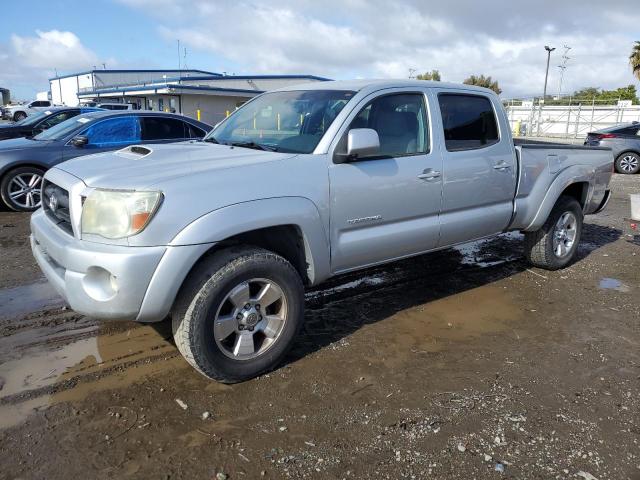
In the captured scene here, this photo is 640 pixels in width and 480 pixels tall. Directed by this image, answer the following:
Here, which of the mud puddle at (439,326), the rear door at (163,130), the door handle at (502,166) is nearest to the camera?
the mud puddle at (439,326)

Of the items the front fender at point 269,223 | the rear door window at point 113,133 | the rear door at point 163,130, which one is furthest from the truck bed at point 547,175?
the rear door window at point 113,133

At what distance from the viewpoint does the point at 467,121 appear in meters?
4.59

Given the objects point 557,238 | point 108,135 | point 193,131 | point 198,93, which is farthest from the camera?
point 198,93

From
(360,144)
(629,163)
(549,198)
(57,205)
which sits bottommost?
(629,163)

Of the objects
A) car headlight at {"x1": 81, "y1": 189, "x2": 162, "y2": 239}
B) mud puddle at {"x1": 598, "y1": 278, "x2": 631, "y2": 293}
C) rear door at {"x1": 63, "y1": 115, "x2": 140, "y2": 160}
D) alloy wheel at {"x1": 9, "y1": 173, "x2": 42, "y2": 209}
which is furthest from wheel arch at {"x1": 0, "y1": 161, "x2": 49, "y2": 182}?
mud puddle at {"x1": 598, "y1": 278, "x2": 631, "y2": 293}

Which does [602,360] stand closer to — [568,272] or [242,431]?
[568,272]

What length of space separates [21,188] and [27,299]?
4186mm

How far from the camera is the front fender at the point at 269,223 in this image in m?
2.94

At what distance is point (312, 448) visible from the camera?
273cm

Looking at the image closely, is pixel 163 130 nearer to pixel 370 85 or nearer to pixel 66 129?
pixel 66 129

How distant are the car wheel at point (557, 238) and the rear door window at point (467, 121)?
140 centimetres

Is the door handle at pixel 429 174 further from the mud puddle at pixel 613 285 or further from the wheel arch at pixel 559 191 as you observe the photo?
the mud puddle at pixel 613 285

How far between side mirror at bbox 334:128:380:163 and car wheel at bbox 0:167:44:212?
638 cm

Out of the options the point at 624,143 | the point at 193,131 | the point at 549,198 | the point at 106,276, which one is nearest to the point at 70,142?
the point at 193,131
